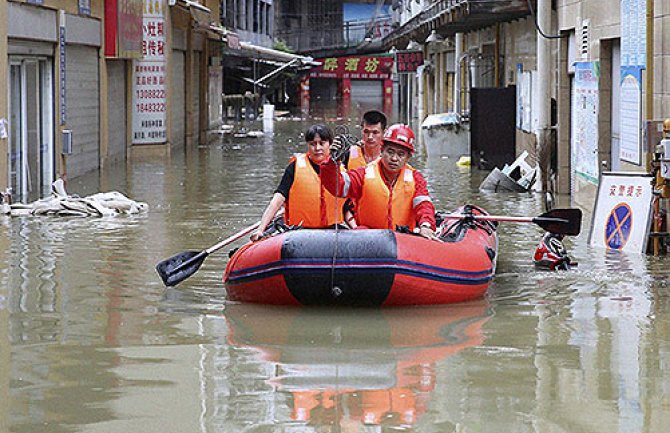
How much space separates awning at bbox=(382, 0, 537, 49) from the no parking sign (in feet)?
33.1

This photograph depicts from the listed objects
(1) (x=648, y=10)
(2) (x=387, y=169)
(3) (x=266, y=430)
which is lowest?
(3) (x=266, y=430)

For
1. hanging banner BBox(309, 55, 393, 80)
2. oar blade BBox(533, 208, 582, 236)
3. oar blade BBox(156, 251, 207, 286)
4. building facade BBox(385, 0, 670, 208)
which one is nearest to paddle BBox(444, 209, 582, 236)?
oar blade BBox(533, 208, 582, 236)

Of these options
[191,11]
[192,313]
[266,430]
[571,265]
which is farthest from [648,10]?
[191,11]

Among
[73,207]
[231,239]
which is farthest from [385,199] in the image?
[73,207]

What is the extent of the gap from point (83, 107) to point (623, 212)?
41.2 ft

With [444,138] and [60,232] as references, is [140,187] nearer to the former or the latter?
[60,232]

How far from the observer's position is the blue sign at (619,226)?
13.5 m

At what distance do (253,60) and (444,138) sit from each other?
24.3 m

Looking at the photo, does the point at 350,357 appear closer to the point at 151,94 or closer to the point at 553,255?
the point at 553,255

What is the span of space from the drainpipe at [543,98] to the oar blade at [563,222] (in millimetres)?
7952

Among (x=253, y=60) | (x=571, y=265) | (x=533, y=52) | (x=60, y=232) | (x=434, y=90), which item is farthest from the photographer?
(x=253, y=60)

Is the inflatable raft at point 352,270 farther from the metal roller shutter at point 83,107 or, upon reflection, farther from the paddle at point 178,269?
→ the metal roller shutter at point 83,107

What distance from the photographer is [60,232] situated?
1523cm

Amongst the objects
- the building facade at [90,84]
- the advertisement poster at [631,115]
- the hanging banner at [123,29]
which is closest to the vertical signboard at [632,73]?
the advertisement poster at [631,115]
